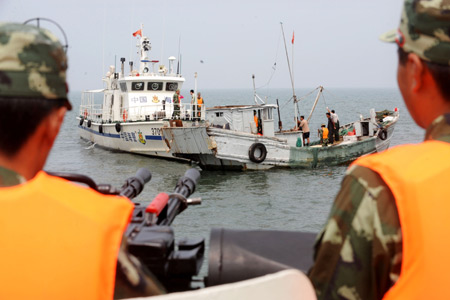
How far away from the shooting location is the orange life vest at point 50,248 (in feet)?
4.97

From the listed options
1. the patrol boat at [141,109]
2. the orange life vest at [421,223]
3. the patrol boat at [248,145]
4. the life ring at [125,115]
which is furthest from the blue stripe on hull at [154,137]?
the orange life vest at [421,223]

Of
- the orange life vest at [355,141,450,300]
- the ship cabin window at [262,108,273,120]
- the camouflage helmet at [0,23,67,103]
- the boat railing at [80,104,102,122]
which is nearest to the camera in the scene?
the orange life vest at [355,141,450,300]

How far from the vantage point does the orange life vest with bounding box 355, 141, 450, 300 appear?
57.5 inches

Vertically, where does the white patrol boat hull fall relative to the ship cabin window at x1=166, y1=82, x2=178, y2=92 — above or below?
below

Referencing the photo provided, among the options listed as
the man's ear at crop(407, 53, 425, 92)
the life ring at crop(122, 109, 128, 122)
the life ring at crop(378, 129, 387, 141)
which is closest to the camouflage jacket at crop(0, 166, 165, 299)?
the man's ear at crop(407, 53, 425, 92)

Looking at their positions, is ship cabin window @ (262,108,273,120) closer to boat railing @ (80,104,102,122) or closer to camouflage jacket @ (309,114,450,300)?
boat railing @ (80,104,102,122)

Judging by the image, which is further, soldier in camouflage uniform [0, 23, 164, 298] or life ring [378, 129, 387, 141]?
life ring [378, 129, 387, 141]

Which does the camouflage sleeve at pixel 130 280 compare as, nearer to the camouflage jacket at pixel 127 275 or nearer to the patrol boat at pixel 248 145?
the camouflage jacket at pixel 127 275

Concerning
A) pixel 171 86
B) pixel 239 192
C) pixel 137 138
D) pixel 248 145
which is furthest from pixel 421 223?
pixel 171 86

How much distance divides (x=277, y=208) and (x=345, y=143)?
894cm

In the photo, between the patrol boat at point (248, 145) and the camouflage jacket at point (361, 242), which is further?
the patrol boat at point (248, 145)

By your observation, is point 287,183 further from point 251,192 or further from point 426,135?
point 426,135

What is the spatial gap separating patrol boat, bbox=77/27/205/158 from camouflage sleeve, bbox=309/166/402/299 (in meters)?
21.8

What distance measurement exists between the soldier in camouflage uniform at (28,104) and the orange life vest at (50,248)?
0.22ft
